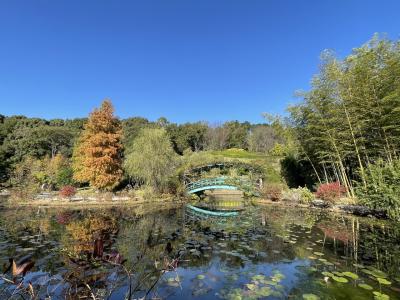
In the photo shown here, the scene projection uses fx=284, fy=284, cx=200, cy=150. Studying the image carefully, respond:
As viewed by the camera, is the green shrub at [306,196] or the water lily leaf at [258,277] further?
the green shrub at [306,196]

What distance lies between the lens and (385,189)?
32.7 ft

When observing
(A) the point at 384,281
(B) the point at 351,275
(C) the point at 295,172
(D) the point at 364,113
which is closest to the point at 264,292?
(B) the point at 351,275

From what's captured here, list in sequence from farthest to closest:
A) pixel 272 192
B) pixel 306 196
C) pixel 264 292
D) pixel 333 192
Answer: pixel 272 192 → pixel 306 196 → pixel 333 192 → pixel 264 292

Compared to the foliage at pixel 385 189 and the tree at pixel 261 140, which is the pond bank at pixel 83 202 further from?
the tree at pixel 261 140

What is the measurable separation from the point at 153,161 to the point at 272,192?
27.8 ft

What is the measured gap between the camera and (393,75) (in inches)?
451

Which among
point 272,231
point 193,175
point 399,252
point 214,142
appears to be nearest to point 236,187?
point 193,175

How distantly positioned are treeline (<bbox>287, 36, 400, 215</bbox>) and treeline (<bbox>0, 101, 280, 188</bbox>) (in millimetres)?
10876

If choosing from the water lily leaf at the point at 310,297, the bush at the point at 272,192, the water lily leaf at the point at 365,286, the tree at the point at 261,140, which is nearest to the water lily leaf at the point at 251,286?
the water lily leaf at the point at 310,297

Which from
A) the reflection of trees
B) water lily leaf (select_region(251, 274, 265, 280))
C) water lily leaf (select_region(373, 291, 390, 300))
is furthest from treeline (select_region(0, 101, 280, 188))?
water lily leaf (select_region(373, 291, 390, 300))

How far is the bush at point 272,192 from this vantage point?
1950 centimetres

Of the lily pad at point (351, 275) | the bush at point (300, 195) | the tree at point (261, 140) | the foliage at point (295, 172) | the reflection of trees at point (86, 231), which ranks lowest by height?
the lily pad at point (351, 275)

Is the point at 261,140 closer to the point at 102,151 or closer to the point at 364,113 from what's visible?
the point at 102,151

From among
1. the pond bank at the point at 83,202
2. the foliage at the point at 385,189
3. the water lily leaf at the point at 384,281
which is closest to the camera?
the water lily leaf at the point at 384,281
